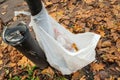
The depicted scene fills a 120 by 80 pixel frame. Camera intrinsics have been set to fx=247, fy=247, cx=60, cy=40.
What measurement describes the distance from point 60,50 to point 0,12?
1.67 meters

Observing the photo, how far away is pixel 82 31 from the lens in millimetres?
2971

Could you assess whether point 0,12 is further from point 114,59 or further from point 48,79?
point 114,59

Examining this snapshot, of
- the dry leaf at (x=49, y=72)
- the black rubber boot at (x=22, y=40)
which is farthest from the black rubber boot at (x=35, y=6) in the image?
the dry leaf at (x=49, y=72)

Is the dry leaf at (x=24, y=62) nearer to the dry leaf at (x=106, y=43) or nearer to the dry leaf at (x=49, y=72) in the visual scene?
the dry leaf at (x=49, y=72)

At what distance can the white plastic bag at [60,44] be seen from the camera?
90.4 inches

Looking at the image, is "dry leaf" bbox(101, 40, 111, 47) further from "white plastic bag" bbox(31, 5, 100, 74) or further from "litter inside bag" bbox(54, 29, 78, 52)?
"litter inside bag" bbox(54, 29, 78, 52)

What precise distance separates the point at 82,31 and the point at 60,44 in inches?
26.3

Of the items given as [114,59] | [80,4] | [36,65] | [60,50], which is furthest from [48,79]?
[80,4]

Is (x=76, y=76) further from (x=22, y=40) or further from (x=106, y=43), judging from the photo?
(x=22, y=40)

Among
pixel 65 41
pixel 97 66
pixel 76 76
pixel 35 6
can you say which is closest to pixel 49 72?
pixel 76 76

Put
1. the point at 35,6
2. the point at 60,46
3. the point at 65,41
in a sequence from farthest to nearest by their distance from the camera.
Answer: the point at 65,41 < the point at 60,46 < the point at 35,6

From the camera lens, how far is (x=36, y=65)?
270 centimetres

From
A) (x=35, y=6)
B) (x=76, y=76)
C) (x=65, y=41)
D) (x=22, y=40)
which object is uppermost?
(x=35, y=6)

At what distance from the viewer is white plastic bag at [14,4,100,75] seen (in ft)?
7.54
